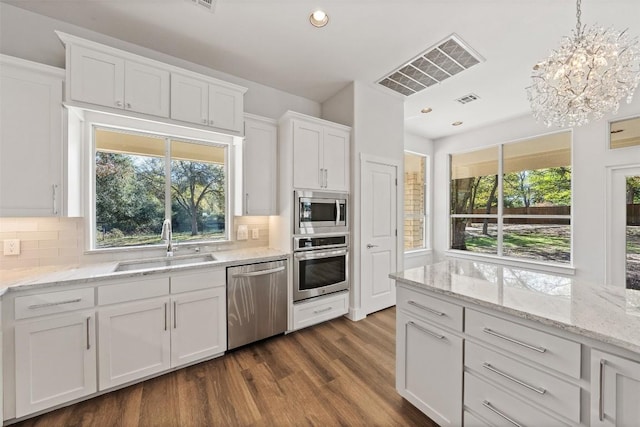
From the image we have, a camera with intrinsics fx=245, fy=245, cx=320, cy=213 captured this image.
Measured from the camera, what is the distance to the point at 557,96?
5.83ft

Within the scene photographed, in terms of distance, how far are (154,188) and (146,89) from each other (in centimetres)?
99

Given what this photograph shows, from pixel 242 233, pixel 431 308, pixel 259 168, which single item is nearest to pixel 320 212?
pixel 259 168

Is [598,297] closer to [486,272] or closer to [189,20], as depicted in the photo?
[486,272]

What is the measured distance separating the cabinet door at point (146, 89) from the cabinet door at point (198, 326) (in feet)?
5.56

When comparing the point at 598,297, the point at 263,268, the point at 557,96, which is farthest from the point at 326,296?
the point at 557,96

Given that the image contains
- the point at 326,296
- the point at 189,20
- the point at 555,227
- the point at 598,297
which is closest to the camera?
the point at 598,297

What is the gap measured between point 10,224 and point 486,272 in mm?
3744

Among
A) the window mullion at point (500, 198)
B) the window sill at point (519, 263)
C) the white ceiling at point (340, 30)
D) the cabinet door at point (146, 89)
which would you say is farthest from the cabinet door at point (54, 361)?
the window mullion at point (500, 198)

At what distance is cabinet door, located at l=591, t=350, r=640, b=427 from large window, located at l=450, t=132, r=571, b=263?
3986mm

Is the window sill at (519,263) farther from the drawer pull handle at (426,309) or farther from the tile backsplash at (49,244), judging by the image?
the tile backsplash at (49,244)

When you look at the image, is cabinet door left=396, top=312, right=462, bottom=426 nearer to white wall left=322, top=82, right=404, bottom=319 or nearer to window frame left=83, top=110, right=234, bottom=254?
white wall left=322, top=82, right=404, bottom=319

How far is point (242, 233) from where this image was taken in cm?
308

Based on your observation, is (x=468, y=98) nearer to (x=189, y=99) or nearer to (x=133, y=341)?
(x=189, y=99)

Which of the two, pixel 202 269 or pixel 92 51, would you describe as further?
pixel 202 269
